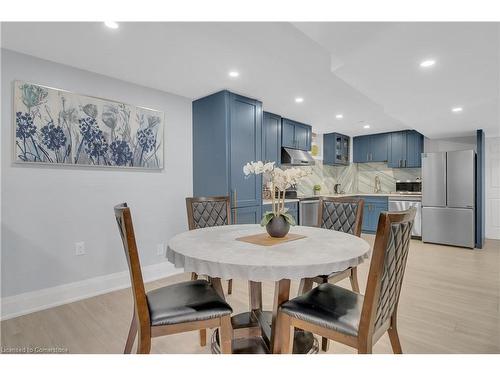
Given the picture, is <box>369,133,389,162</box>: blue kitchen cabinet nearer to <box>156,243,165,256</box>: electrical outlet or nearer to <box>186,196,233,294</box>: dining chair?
<box>186,196,233,294</box>: dining chair

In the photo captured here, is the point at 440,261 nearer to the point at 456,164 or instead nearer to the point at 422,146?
the point at 456,164

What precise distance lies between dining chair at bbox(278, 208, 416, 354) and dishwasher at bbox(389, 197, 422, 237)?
169 inches

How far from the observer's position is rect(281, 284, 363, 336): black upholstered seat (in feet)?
3.84

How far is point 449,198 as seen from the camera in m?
4.56

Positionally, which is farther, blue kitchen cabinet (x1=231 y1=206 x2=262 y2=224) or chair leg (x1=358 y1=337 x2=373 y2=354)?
blue kitchen cabinet (x1=231 y1=206 x2=262 y2=224)

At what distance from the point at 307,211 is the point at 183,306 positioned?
3597 mm

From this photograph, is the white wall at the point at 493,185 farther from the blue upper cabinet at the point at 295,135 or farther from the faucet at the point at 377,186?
the blue upper cabinet at the point at 295,135

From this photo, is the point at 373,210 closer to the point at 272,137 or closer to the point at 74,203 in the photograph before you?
the point at 272,137

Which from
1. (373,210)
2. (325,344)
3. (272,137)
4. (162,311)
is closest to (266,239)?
(162,311)

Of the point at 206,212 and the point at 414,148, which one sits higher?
the point at 414,148

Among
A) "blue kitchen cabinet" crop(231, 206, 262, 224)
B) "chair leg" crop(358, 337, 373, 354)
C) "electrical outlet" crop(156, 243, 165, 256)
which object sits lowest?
"electrical outlet" crop(156, 243, 165, 256)

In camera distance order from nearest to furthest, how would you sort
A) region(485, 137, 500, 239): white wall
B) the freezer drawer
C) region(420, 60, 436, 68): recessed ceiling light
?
region(420, 60, 436, 68): recessed ceiling light, the freezer drawer, region(485, 137, 500, 239): white wall

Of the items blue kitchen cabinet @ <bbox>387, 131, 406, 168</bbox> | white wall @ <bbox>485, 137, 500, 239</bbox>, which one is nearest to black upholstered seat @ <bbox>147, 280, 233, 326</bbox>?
blue kitchen cabinet @ <bbox>387, 131, 406, 168</bbox>
